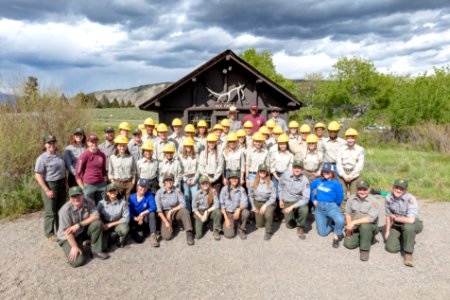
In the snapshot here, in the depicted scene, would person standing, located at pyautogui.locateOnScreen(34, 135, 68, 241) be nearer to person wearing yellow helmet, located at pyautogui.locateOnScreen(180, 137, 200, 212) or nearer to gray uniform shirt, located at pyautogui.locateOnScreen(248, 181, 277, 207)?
person wearing yellow helmet, located at pyautogui.locateOnScreen(180, 137, 200, 212)

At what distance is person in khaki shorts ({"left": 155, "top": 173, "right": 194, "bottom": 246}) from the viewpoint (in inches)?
216

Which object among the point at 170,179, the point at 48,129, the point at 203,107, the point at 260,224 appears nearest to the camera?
the point at 170,179

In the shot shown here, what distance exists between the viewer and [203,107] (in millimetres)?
11305

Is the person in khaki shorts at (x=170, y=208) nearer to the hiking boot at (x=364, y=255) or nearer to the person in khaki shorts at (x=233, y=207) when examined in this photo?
the person in khaki shorts at (x=233, y=207)

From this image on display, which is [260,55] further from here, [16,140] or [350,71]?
[16,140]

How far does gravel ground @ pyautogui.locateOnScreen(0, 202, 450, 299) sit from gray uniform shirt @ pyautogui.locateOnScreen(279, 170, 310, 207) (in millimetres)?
716

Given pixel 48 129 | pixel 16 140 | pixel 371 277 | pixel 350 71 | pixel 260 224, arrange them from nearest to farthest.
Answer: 1. pixel 371 277
2. pixel 260 224
3. pixel 16 140
4. pixel 48 129
5. pixel 350 71

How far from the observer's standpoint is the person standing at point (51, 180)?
509cm

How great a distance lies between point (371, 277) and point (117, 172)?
4617 millimetres

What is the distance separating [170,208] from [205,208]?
0.67m

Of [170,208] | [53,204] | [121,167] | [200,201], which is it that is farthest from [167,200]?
[53,204]

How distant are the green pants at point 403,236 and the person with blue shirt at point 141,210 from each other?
4.11m

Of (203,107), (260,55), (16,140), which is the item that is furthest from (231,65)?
(260,55)

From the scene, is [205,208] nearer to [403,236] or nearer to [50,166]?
[50,166]
